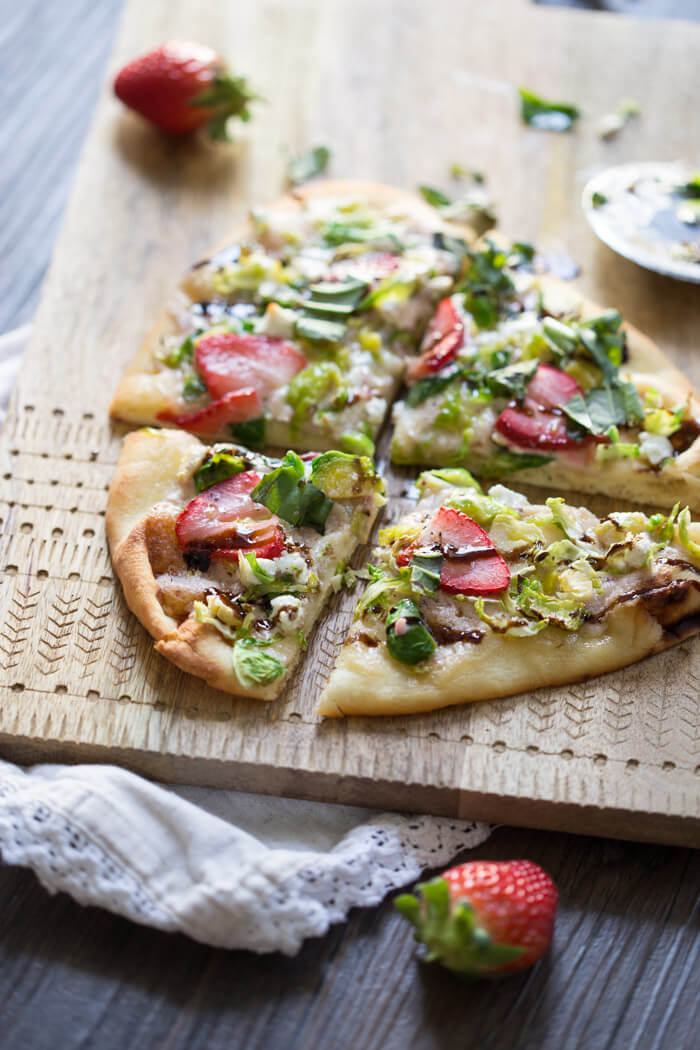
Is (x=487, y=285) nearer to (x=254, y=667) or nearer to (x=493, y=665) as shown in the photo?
(x=493, y=665)

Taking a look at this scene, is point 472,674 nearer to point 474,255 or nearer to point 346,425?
point 346,425

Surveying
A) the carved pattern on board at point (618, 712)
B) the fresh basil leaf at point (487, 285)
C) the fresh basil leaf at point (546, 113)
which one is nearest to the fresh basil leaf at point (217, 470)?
the fresh basil leaf at point (487, 285)

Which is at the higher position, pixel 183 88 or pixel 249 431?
pixel 183 88

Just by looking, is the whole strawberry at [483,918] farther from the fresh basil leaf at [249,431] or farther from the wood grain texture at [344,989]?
the fresh basil leaf at [249,431]

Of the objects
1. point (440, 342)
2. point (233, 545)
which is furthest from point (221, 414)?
point (440, 342)

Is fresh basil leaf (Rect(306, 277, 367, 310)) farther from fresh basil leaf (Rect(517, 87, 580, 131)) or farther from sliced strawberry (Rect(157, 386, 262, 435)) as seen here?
fresh basil leaf (Rect(517, 87, 580, 131))

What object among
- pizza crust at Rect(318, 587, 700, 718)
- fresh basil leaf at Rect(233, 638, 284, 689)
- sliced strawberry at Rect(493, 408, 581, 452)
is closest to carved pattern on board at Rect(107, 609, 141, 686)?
fresh basil leaf at Rect(233, 638, 284, 689)
